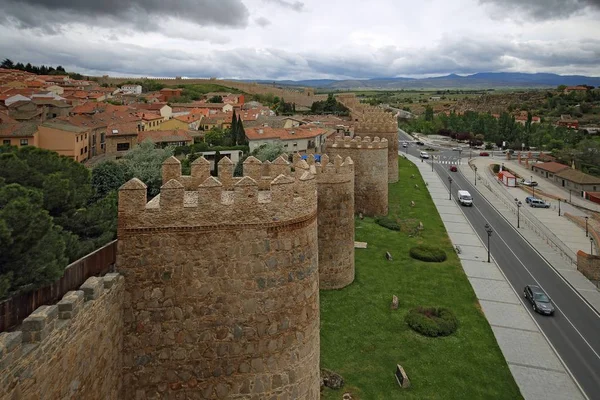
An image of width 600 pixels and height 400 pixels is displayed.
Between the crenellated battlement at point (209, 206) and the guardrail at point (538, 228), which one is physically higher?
the crenellated battlement at point (209, 206)

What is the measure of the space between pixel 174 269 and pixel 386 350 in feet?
35.7

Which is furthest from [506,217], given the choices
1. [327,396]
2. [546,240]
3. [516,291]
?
[327,396]

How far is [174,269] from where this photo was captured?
26.2 ft

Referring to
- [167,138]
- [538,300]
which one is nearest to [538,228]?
[538,300]

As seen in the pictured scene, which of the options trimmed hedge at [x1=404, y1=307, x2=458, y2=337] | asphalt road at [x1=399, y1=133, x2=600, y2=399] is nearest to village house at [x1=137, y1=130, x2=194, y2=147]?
asphalt road at [x1=399, y1=133, x2=600, y2=399]

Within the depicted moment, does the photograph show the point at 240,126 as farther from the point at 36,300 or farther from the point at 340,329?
the point at 36,300

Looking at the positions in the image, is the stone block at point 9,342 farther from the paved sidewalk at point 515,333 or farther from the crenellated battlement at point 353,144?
the crenellated battlement at point 353,144

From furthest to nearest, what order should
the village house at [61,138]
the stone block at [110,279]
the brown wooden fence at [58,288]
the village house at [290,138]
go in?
the village house at [290,138], the village house at [61,138], the stone block at [110,279], the brown wooden fence at [58,288]

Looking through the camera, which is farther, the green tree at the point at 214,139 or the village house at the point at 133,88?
the village house at the point at 133,88

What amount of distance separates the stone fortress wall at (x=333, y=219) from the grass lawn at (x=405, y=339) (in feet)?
3.04

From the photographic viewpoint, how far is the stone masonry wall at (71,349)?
5480mm

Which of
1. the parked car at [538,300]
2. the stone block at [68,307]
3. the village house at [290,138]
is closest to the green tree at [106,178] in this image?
the stone block at [68,307]

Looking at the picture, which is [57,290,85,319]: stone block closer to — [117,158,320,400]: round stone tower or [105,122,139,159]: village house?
[117,158,320,400]: round stone tower

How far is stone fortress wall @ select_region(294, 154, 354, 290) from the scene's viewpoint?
20.2 m
